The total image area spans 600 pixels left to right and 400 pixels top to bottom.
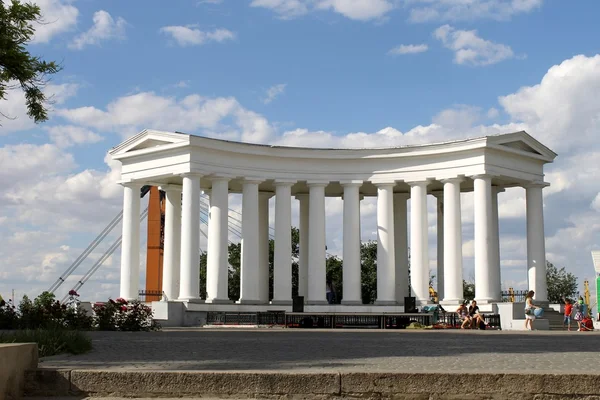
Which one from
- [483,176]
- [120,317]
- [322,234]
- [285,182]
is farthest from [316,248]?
[120,317]

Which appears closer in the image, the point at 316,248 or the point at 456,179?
the point at 456,179

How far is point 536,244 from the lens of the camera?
238 feet

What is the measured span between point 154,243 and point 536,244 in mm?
40914

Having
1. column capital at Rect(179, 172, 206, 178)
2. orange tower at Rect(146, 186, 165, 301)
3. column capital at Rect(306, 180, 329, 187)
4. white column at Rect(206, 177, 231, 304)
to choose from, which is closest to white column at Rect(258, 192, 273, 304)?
column capital at Rect(306, 180, 329, 187)

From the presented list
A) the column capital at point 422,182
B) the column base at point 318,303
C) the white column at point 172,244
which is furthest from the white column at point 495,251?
the white column at point 172,244

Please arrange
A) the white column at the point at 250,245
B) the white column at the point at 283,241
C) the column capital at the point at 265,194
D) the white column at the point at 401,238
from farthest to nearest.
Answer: the column capital at the point at 265,194, the white column at the point at 401,238, the white column at the point at 283,241, the white column at the point at 250,245

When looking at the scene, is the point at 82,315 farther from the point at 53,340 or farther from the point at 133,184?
the point at 133,184

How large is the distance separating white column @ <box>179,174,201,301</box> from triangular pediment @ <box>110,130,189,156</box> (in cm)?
325

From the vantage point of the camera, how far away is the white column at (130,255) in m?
73.0

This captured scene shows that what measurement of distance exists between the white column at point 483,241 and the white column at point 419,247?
4.90 meters

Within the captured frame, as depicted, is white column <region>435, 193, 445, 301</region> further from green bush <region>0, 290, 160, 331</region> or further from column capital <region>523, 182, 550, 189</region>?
green bush <region>0, 290, 160, 331</region>

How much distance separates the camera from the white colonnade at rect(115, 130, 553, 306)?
6931 cm

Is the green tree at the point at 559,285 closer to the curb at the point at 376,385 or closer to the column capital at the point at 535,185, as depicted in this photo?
the column capital at the point at 535,185

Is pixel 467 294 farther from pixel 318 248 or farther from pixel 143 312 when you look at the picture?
pixel 143 312
